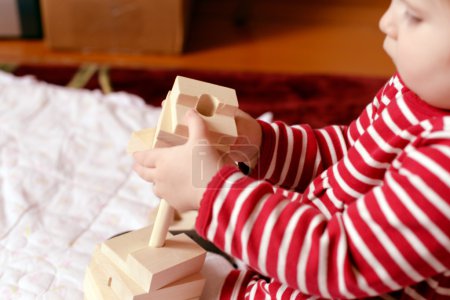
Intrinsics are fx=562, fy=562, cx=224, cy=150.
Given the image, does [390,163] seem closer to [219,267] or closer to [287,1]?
[219,267]

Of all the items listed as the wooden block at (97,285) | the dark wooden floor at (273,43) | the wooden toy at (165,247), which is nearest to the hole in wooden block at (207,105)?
the wooden toy at (165,247)

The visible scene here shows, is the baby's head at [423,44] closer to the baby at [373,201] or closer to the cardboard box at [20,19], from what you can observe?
the baby at [373,201]

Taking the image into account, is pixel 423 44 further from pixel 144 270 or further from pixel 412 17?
pixel 144 270

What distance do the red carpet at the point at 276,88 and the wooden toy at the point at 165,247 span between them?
0.61 meters

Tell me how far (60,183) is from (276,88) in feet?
2.04

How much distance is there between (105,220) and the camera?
830 millimetres

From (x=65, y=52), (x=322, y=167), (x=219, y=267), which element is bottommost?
(x=65, y=52)

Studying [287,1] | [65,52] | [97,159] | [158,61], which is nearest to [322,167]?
[97,159]

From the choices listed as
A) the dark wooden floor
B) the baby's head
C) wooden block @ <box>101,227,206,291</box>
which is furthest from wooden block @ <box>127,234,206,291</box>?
the dark wooden floor

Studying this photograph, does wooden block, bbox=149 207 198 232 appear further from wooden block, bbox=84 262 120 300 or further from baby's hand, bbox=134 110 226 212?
baby's hand, bbox=134 110 226 212

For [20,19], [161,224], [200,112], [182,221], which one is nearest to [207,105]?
[200,112]

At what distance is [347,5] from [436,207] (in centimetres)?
164

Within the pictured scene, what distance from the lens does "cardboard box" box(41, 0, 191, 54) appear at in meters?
1.48

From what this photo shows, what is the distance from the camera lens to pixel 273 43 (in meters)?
1.72
